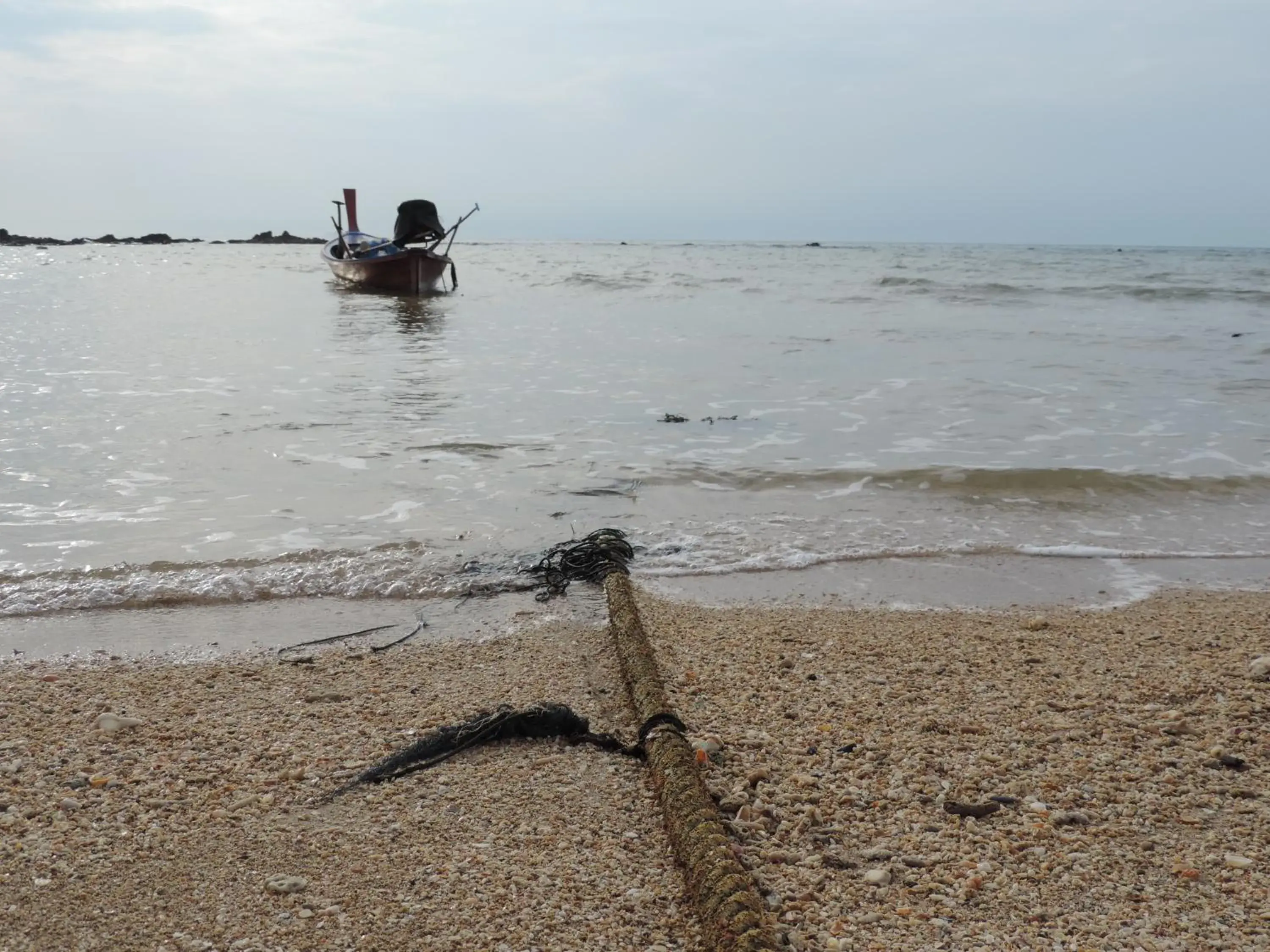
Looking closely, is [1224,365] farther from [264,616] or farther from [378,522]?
[264,616]

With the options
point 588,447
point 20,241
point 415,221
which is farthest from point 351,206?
point 20,241

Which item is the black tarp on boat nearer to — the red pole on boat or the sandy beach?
the red pole on boat

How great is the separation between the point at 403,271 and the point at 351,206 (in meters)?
12.4

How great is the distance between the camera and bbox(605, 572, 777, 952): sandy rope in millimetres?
2180

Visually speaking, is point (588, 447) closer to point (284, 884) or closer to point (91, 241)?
point (284, 884)

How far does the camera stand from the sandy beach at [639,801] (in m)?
2.32

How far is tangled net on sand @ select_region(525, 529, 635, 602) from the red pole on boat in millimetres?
35666

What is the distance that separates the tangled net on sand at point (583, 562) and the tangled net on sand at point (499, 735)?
1673 millimetres

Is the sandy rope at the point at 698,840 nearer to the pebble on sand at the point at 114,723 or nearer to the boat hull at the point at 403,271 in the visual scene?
the pebble on sand at the point at 114,723

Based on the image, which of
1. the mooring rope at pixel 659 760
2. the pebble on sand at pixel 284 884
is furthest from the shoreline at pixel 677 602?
the pebble on sand at pixel 284 884

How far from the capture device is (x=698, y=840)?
8.19ft

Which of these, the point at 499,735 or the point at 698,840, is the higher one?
the point at 698,840

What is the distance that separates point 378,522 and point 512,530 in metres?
0.93

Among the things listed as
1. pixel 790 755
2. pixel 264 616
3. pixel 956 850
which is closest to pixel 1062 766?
pixel 956 850
